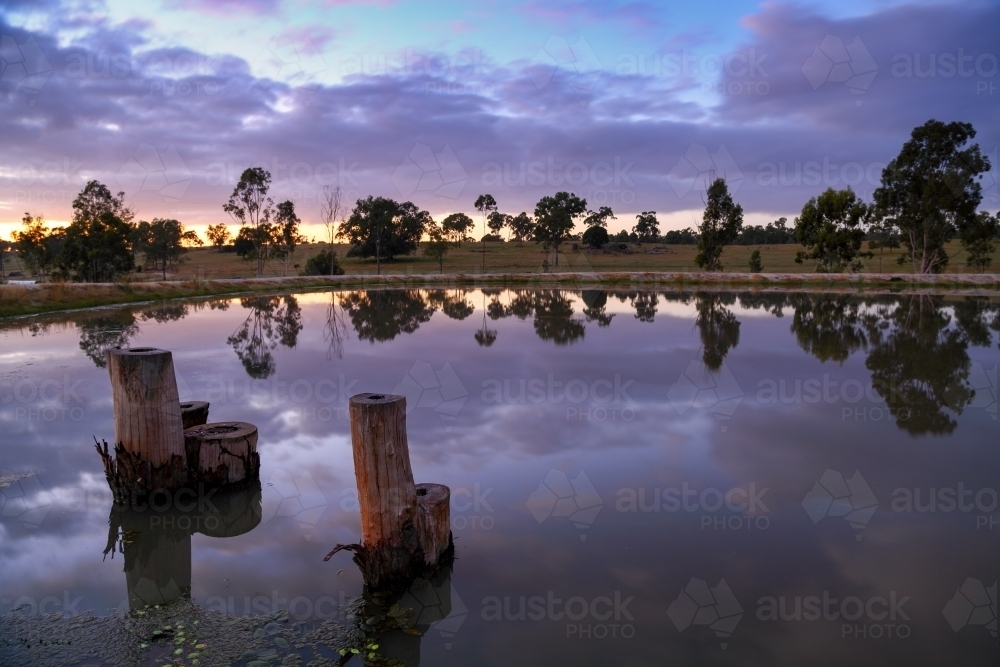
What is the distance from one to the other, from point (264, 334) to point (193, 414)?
1164 cm

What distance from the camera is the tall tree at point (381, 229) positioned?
6625cm

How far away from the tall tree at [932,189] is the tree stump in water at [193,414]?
4872 cm

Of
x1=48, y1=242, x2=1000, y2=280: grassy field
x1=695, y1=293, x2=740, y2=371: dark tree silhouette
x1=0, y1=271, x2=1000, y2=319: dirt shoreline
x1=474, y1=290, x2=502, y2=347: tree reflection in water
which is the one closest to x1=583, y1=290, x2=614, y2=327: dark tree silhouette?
x1=695, y1=293, x2=740, y2=371: dark tree silhouette

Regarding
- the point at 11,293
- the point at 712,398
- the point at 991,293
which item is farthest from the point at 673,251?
the point at 712,398

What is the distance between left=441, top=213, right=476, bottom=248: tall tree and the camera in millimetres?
85750

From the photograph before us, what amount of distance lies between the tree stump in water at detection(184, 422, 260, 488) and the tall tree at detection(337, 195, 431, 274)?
59.4 meters

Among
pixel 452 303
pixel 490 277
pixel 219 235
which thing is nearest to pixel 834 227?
pixel 490 277

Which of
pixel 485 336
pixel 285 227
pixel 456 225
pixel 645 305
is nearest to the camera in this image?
pixel 485 336

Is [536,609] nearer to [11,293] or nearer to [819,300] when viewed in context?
[11,293]

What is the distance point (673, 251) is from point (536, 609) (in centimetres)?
7733

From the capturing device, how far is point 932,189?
44.1 meters
